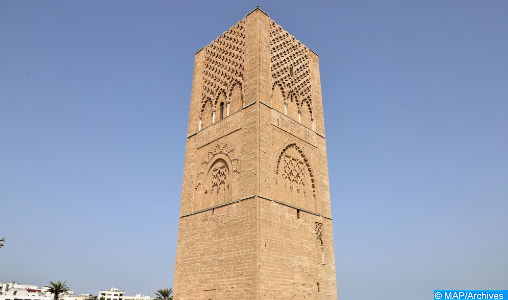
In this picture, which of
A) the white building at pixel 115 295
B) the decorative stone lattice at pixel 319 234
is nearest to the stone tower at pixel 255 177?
the decorative stone lattice at pixel 319 234

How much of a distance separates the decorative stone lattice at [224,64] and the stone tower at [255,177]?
0.16 ft

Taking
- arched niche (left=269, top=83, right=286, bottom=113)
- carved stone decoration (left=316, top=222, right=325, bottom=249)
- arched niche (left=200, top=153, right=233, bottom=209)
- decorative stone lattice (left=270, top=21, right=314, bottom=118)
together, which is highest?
decorative stone lattice (left=270, top=21, right=314, bottom=118)

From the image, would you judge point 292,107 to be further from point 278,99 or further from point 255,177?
point 255,177

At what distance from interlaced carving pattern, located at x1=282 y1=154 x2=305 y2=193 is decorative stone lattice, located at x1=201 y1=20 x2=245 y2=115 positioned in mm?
3416

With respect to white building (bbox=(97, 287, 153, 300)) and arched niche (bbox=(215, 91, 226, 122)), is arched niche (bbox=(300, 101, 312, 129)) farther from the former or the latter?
white building (bbox=(97, 287, 153, 300))

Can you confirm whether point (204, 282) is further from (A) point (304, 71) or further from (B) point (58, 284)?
(B) point (58, 284)

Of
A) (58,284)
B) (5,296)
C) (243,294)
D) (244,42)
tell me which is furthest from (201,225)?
(5,296)

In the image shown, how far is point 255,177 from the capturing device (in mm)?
10797

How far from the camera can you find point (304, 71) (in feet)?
49.3

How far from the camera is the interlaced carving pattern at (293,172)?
1216cm

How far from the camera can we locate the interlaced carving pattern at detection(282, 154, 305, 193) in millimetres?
12164

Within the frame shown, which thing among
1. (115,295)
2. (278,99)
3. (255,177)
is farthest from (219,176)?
(115,295)

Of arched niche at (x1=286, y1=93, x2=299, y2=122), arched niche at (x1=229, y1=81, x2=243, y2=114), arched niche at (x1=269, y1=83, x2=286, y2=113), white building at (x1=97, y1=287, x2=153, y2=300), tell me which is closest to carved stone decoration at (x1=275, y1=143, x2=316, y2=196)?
arched niche at (x1=286, y1=93, x2=299, y2=122)

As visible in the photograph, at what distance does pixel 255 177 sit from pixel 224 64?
5.72 metres
